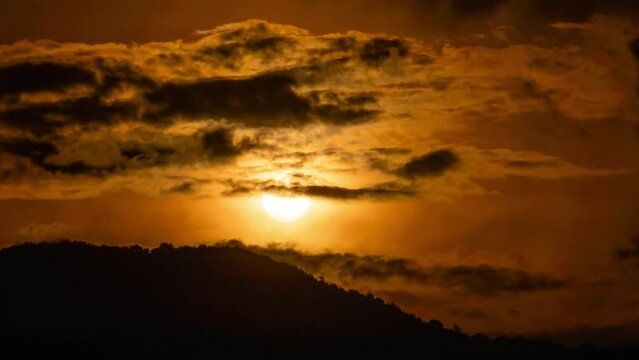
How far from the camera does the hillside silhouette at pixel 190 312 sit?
12631cm

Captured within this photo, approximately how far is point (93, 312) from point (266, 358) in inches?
545

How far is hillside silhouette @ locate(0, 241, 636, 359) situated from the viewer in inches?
4973

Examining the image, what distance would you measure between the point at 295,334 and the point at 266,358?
4.39 metres

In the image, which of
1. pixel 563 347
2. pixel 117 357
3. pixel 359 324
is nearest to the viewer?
pixel 117 357

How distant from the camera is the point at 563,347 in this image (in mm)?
149250

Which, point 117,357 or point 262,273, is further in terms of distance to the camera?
point 262,273

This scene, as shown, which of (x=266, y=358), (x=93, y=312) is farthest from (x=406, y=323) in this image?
(x=93, y=312)

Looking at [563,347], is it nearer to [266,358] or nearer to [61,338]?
[266,358]

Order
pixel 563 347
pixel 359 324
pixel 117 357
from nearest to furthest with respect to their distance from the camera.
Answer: pixel 117 357
pixel 359 324
pixel 563 347

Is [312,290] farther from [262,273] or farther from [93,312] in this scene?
[93,312]

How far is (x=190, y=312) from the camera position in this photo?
5177 inches

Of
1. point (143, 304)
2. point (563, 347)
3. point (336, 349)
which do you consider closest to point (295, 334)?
point (336, 349)

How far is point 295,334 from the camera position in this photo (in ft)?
427

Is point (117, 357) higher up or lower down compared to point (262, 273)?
lower down
